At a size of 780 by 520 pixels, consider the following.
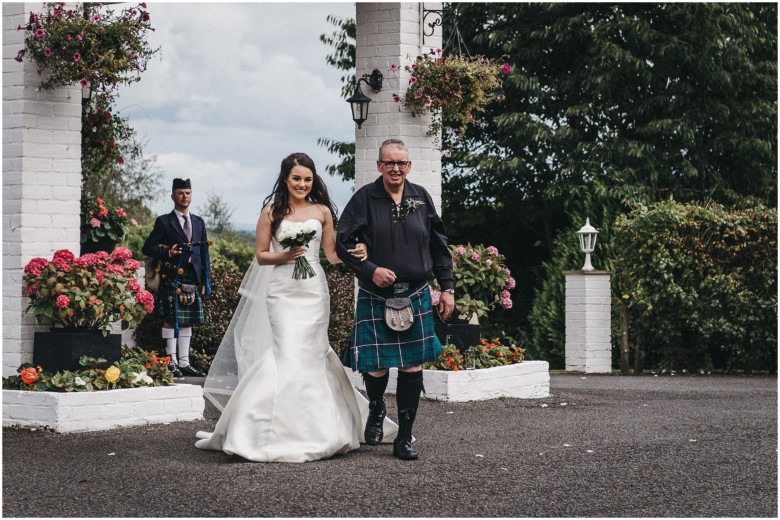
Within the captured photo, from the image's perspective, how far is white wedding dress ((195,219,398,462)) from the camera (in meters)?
6.43

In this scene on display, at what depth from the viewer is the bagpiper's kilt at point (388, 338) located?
663 centimetres

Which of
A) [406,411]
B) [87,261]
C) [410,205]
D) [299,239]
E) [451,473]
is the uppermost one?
[410,205]

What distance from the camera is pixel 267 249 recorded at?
6.88m

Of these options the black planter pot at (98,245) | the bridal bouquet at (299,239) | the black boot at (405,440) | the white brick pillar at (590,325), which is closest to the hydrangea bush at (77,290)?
the black planter pot at (98,245)

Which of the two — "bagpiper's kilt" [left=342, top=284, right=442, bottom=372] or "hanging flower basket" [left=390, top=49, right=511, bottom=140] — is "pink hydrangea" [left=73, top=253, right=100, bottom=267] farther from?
"hanging flower basket" [left=390, top=49, right=511, bottom=140]

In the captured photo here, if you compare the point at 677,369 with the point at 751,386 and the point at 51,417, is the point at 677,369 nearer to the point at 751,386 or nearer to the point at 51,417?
the point at 751,386

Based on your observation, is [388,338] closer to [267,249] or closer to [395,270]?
[395,270]

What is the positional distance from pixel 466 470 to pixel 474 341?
4.25 m

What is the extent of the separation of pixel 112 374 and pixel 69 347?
0.39 metres

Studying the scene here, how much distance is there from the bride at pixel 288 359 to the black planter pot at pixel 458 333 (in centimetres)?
322

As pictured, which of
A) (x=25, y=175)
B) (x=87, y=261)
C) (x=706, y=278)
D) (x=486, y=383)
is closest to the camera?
(x=87, y=261)

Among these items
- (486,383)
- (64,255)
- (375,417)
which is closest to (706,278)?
(486,383)

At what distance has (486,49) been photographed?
2125 cm

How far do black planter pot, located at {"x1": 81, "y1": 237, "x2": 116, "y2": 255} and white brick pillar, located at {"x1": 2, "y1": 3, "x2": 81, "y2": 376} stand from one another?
2.64 ft
